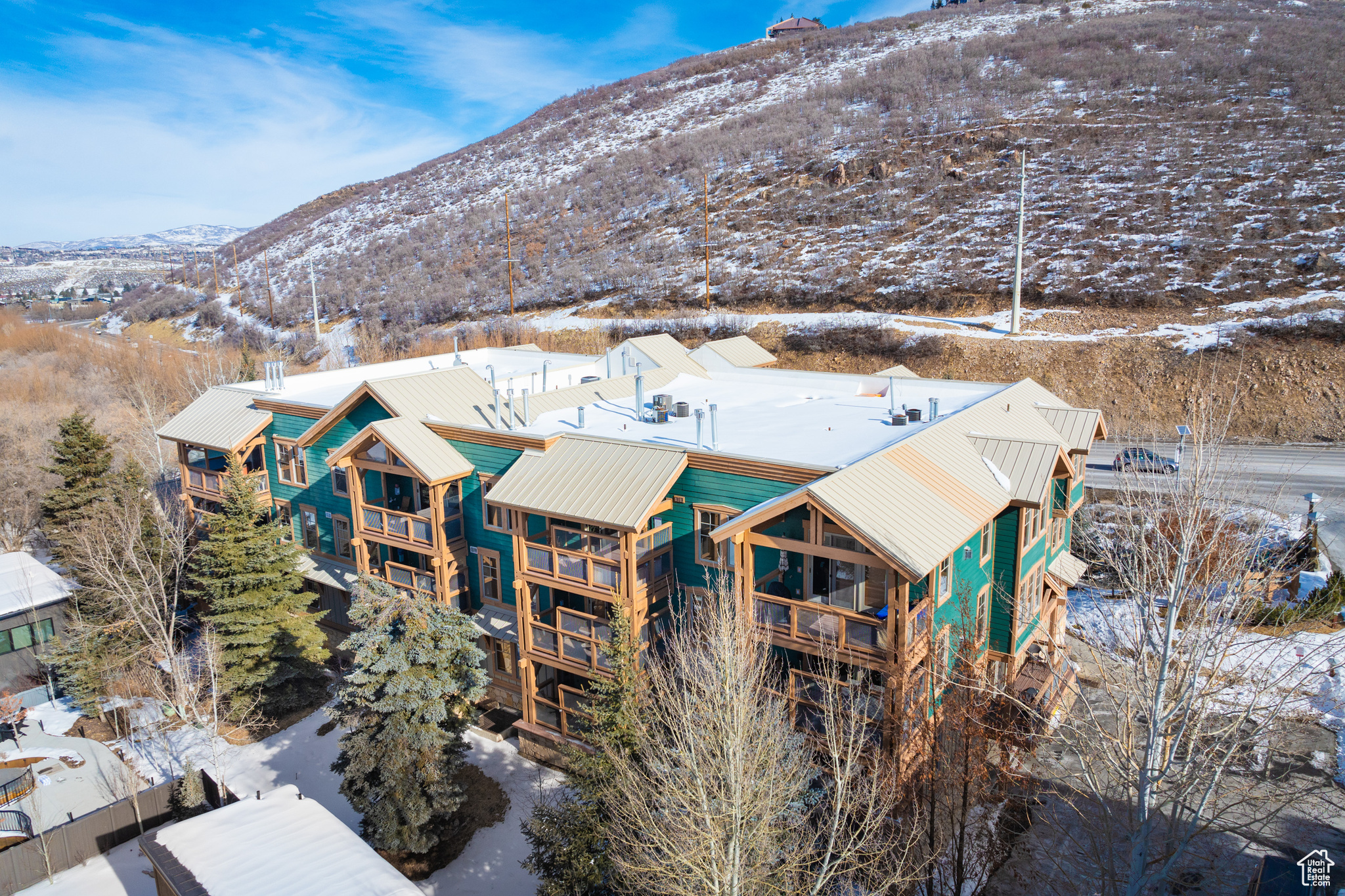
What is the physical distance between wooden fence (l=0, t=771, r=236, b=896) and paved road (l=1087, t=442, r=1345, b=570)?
96.2 feet

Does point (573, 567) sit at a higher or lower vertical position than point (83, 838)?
Answer: higher

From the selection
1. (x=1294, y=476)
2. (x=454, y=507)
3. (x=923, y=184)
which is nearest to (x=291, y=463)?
(x=454, y=507)

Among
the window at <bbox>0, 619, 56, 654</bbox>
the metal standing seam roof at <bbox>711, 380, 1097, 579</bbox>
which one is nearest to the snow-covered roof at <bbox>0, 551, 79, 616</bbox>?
the window at <bbox>0, 619, 56, 654</bbox>

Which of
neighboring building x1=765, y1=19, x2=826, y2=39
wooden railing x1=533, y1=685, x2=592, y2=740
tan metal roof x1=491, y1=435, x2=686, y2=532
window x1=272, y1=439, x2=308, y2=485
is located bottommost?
wooden railing x1=533, y1=685, x2=592, y2=740

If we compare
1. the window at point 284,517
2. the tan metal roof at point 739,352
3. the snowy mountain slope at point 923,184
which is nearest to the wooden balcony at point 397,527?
the window at point 284,517

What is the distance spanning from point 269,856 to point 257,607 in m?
7.98

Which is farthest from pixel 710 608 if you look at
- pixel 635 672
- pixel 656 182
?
pixel 656 182

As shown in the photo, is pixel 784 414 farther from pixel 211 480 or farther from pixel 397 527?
pixel 211 480

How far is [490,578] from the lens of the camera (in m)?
20.8

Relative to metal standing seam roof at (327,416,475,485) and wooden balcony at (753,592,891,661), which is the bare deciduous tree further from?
metal standing seam roof at (327,416,475,485)

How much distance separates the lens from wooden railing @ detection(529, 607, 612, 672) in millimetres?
16594

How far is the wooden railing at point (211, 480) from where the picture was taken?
84.8 ft

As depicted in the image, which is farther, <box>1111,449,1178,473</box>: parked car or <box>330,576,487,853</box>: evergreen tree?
<box>1111,449,1178,473</box>: parked car

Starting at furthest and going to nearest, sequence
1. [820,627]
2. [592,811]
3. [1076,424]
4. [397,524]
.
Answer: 1. [397,524]
2. [1076,424]
3. [820,627]
4. [592,811]
